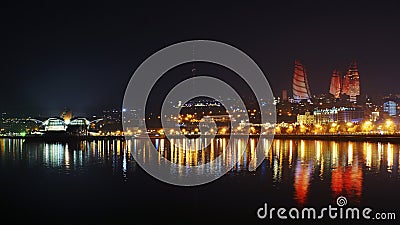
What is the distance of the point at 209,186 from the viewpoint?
342 inches

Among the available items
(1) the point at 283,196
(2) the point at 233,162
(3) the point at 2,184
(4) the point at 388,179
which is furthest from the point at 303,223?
(2) the point at 233,162

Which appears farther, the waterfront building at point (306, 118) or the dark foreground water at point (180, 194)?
the waterfront building at point (306, 118)

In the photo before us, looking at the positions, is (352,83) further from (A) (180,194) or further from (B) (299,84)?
(A) (180,194)

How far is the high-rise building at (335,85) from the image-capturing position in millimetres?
68125

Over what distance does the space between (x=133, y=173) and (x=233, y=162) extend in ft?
9.93

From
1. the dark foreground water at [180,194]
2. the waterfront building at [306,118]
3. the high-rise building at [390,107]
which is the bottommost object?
the dark foreground water at [180,194]

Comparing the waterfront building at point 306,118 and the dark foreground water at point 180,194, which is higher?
the waterfront building at point 306,118
